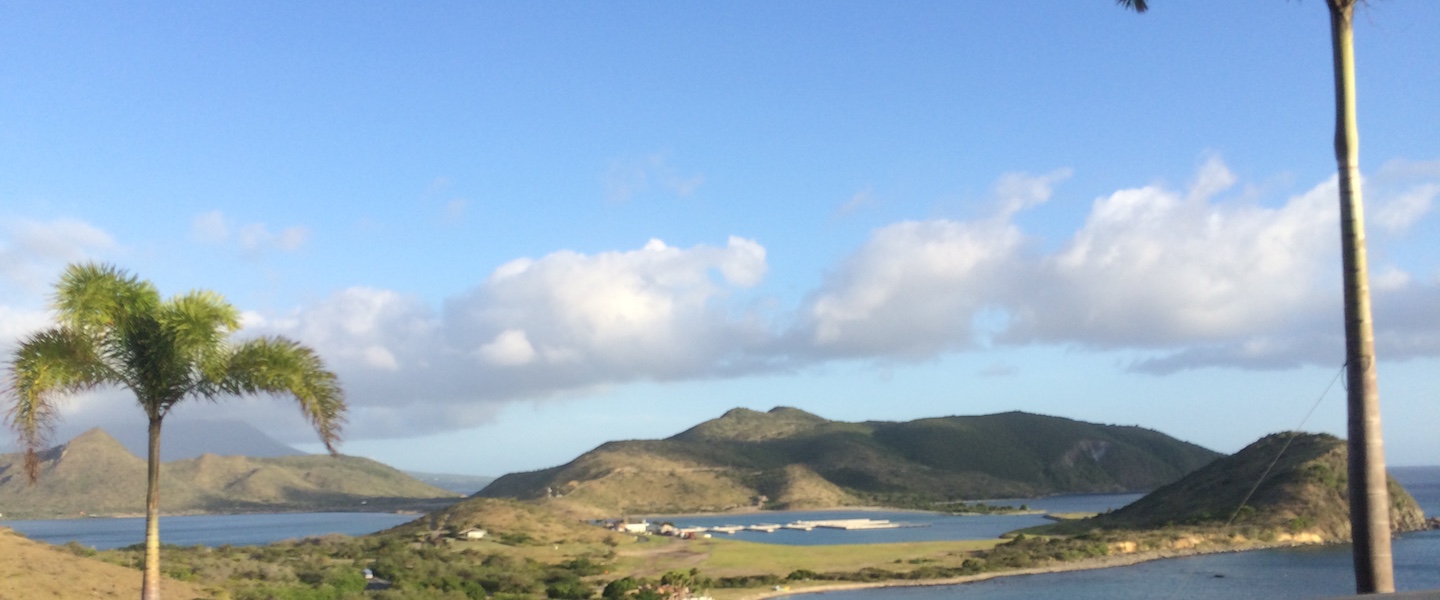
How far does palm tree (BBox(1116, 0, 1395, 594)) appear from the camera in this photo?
10031 mm

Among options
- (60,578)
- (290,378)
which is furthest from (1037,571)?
(290,378)

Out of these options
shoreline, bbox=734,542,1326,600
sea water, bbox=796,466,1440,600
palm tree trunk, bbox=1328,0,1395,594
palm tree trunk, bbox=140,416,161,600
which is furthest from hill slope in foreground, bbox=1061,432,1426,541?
palm tree trunk, bbox=140,416,161,600

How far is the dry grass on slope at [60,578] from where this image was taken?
975 inches

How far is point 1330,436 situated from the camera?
110312mm

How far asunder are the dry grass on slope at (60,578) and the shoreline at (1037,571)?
39756 millimetres

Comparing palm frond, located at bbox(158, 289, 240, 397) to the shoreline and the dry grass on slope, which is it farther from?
the shoreline

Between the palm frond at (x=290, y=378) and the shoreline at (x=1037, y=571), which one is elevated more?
the palm frond at (x=290, y=378)

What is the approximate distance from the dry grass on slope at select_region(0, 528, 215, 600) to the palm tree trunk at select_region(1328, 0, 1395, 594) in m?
23.7

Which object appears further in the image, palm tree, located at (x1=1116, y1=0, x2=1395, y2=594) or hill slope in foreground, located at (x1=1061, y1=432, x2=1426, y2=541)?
hill slope in foreground, located at (x1=1061, y1=432, x2=1426, y2=541)

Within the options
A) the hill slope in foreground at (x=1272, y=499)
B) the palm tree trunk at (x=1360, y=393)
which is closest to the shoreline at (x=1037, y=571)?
the hill slope in foreground at (x=1272, y=499)

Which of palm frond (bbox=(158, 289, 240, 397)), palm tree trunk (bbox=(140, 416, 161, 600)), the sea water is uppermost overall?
palm frond (bbox=(158, 289, 240, 397))

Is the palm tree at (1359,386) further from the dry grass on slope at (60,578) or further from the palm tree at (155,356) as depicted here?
the dry grass on slope at (60,578)

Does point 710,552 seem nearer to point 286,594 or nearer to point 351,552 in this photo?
point 351,552

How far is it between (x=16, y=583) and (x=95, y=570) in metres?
3.02
